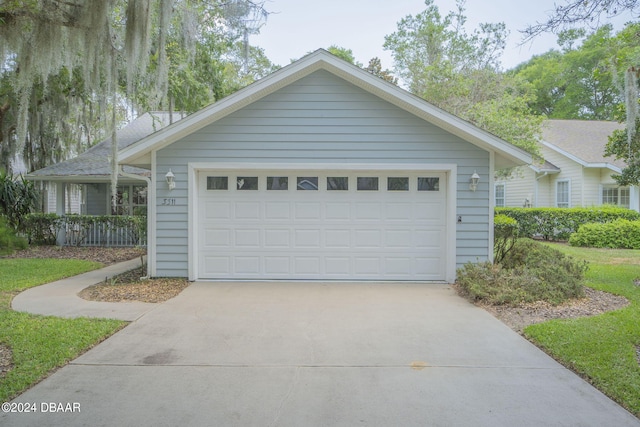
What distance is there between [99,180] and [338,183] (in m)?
8.60

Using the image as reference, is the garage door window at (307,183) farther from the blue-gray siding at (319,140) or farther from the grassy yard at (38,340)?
the grassy yard at (38,340)

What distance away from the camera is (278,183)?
7.46 m

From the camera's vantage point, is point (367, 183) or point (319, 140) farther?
point (367, 183)

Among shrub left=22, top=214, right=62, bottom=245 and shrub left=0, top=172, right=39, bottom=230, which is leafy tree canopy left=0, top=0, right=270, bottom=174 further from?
shrub left=22, top=214, right=62, bottom=245

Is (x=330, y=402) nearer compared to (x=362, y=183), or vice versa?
(x=330, y=402)

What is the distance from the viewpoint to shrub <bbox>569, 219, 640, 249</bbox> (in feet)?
39.1

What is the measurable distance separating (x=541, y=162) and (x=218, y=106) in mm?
12521

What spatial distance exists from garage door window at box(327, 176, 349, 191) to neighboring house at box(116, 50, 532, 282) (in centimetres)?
2

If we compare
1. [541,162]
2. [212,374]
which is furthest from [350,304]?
[541,162]

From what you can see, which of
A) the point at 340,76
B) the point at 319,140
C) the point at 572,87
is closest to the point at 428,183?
the point at 319,140

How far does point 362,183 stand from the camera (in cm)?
745

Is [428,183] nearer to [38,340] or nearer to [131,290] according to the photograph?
[131,290]

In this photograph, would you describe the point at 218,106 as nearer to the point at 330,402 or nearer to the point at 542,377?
the point at 330,402

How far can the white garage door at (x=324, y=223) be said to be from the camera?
7406 mm
